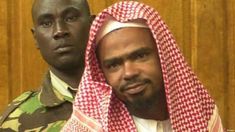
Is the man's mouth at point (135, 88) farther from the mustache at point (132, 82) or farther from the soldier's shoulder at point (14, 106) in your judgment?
the soldier's shoulder at point (14, 106)

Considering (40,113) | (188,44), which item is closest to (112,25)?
(40,113)

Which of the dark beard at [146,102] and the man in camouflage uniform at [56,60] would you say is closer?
the dark beard at [146,102]

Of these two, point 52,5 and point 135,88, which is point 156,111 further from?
point 52,5

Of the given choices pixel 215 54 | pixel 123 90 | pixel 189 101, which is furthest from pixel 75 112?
pixel 215 54

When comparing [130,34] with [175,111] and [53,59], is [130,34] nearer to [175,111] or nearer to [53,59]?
[175,111]

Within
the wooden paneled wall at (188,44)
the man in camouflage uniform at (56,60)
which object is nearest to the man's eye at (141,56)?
the man in camouflage uniform at (56,60)

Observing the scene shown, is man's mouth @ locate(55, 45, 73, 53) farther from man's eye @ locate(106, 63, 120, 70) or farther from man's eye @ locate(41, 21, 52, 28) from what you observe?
man's eye @ locate(106, 63, 120, 70)

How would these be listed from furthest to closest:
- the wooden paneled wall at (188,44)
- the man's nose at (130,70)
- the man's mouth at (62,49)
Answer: the wooden paneled wall at (188,44), the man's mouth at (62,49), the man's nose at (130,70)

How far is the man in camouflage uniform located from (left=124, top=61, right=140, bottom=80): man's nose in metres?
0.40

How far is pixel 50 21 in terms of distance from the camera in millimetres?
1777

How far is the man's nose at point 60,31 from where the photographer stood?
5.71 ft

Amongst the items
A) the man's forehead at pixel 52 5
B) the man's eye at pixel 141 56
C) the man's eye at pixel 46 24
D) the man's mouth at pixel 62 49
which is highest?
the man's forehead at pixel 52 5

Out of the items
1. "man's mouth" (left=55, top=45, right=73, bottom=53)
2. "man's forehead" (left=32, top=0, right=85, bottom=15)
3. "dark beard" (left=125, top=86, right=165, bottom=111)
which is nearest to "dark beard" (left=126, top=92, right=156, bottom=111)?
"dark beard" (left=125, top=86, right=165, bottom=111)

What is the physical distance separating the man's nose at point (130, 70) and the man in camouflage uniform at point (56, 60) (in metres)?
0.40
